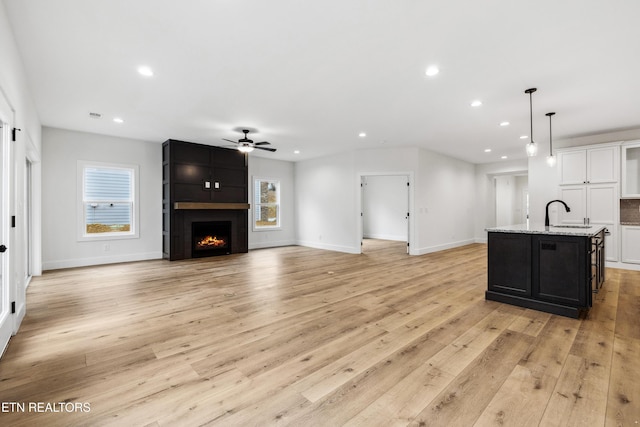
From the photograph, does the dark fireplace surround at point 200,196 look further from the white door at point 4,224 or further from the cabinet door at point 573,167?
the cabinet door at point 573,167

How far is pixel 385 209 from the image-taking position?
1087 cm

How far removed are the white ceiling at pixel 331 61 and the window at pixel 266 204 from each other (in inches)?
136

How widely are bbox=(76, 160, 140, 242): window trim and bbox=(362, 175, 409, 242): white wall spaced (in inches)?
280

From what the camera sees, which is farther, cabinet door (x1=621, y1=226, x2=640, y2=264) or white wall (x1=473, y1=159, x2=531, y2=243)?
white wall (x1=473, y1=159, x2=531, y2=243)

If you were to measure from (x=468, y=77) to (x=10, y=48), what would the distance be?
14.6 feet

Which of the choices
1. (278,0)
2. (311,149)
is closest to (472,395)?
(278,0)

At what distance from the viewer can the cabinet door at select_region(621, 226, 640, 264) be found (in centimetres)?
530

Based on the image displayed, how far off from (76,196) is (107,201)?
52cm

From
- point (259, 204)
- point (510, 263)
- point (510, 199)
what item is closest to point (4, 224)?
point (510, 263)

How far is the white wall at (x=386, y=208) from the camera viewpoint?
1042 cm

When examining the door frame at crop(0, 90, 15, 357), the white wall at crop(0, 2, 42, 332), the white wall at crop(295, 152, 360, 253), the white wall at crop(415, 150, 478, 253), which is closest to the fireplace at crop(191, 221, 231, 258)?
the white wall at crop(295, 152, 360, 253)

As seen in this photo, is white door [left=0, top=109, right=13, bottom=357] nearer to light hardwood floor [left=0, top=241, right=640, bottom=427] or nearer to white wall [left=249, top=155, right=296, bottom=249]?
light hardwood floor [left=0, top=241, right=640, bottom=427]

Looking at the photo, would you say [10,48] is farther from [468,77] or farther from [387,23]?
[468,77]

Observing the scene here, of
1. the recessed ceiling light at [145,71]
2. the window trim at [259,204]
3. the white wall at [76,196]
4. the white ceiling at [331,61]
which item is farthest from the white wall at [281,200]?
the recessed ceiling light at [145,71]
